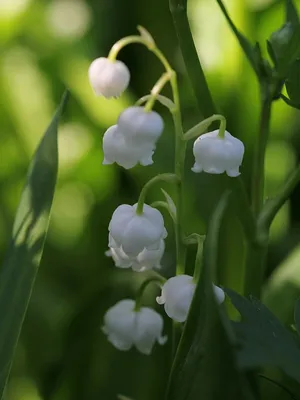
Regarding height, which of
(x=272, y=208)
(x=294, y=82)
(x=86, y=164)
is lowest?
(x=86, y=164)

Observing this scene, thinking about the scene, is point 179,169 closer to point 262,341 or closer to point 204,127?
point 204,127

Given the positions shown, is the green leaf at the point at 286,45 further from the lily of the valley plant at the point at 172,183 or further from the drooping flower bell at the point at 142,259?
the drooping flower bell at the point at 142,259

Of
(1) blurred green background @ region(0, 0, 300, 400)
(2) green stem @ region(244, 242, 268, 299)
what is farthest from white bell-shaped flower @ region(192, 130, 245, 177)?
(1) blurred green background @ region(0, 0, 300, 400)

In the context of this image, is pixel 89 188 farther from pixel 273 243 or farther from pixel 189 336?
pixel 189 336

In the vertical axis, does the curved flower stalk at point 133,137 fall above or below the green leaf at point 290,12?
below

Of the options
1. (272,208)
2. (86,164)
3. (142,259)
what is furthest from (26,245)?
(86,164)

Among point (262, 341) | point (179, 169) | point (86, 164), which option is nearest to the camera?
point (262, 341)

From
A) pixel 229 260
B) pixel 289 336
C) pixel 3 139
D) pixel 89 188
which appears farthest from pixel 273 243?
pixel 289 336

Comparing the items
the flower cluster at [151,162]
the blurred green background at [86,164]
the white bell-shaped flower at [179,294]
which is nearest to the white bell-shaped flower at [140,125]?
the flower cluster at [151,162]
